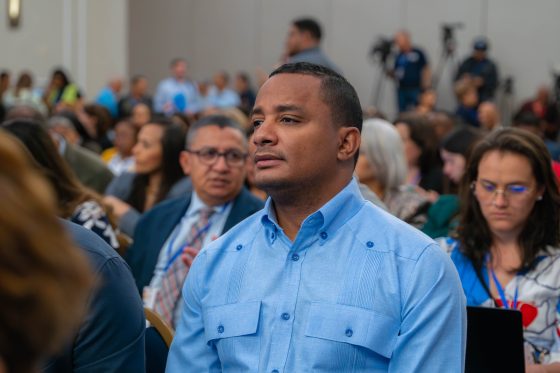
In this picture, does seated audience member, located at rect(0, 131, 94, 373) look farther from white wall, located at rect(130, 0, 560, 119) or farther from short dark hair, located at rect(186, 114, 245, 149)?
white wall, located at rect(130, 0, 560, 119)

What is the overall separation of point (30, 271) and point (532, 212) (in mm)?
2681

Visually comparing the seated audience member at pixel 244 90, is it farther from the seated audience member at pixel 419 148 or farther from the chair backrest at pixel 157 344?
the chair backrest at pixel 157 344

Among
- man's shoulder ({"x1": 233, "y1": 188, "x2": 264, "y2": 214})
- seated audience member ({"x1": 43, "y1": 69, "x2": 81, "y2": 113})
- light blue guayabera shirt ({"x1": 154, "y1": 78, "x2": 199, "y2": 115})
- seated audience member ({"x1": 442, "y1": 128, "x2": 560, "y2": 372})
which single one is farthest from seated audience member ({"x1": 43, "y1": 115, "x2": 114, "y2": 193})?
light blue guayabera shirt ({"x1": 154, "y1": 78, "x2": 199, "y2": 115})

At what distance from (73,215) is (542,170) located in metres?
1.77

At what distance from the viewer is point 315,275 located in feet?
7.25

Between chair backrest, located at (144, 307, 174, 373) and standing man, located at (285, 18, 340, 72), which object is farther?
standing man, located at (285, 18, 340, 72)

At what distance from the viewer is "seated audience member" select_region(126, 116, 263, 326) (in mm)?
4043

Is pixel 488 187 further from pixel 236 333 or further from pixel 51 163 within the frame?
pixel 51 163

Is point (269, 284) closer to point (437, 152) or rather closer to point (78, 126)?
point (437, 152)

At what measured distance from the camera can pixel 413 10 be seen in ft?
58.5

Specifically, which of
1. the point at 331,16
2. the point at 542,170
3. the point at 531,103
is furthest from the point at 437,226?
the point at 331,16

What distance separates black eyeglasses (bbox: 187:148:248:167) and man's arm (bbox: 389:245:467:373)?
85.9 inches

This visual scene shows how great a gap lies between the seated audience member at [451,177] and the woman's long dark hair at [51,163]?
151 cm

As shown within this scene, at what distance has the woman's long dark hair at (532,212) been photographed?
3.28 meters
